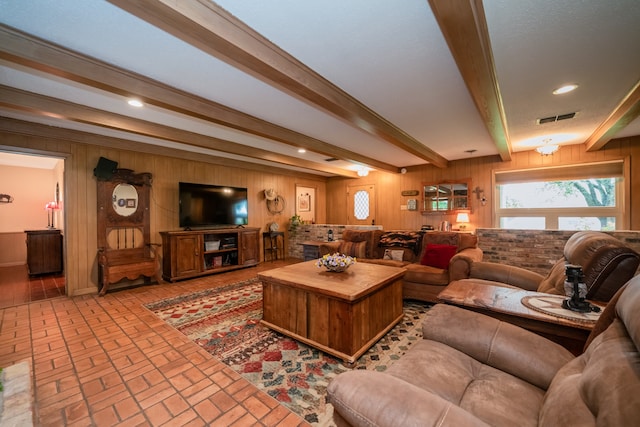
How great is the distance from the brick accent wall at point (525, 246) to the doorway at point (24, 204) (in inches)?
304

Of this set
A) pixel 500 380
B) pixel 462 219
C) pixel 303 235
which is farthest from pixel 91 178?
pixel 462 219

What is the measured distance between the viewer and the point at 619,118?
3.09m

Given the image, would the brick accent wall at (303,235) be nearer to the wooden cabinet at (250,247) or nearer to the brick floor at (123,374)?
the wooden cabinet at (250,247)

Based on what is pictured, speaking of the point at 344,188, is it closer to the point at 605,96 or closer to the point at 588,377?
the point at 605,96

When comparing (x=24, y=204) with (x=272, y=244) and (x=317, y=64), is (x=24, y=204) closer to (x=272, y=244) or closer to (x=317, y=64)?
(x=272, y=244)

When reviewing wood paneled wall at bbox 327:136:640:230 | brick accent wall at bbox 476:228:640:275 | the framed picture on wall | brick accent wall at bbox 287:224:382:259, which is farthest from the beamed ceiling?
the framed picture on wall

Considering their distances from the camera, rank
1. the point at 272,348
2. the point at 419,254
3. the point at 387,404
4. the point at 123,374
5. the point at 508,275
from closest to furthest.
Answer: the point at 387,404, the point at 123,374, the point at 272,348, the point at 508,275, the point at 419,254

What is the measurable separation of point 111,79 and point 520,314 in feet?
11.0

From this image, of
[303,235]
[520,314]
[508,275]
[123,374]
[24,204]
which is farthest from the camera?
[303,235]

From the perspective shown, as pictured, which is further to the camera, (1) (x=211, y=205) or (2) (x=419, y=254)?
(1) (x=211, y=205)

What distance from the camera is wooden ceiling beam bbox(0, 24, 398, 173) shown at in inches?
67.6

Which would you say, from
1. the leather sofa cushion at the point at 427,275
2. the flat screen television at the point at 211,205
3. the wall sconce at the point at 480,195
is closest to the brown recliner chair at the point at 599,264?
the leather sofa cushion at the point at 427,275

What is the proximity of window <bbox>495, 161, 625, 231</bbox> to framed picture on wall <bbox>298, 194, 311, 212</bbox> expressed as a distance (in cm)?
470

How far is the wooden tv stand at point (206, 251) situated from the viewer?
4508mm
